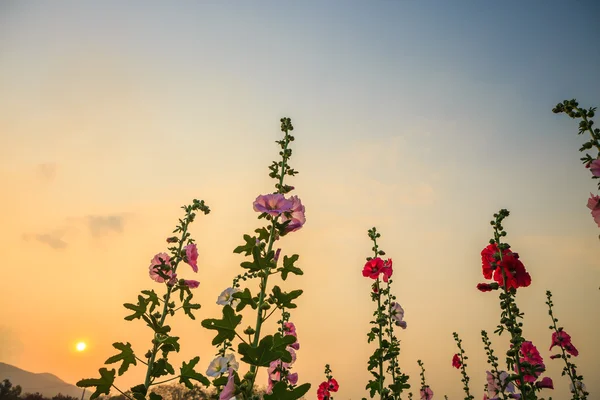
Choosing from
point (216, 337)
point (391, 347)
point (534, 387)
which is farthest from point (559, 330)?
point (216, 337)

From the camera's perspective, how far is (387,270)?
6625 millimetres

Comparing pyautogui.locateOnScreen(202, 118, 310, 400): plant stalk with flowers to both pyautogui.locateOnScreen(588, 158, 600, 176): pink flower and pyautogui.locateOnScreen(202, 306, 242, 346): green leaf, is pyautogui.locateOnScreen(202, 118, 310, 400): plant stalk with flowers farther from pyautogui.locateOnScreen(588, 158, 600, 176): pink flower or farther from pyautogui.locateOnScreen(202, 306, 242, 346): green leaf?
pyautogui.locateOnScreen(588, 158, 600, 176): pink flower

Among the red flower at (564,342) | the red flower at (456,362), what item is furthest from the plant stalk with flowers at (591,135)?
the red flower at (456,362)

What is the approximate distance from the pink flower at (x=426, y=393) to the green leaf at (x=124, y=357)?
9.59 meters

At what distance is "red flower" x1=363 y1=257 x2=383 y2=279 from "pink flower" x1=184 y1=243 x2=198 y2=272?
11.7ft

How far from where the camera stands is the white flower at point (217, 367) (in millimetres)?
5664

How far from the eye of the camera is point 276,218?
11.7 ft

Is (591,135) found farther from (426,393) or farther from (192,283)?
(426,393)

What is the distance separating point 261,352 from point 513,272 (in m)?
3.59

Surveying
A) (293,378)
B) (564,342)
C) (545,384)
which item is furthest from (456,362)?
(293,378)

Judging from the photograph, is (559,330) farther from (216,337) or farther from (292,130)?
(216,337)

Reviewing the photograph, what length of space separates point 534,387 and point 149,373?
5.79m

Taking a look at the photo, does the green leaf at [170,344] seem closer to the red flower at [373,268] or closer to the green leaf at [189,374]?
the green leaf at [189,374]

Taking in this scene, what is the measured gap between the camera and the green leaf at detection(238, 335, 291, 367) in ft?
8.54
